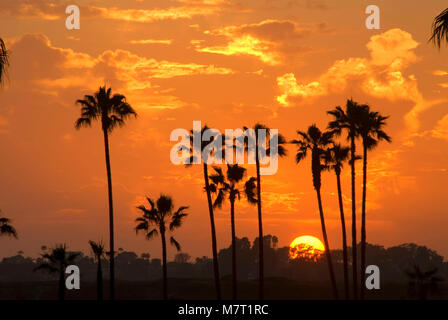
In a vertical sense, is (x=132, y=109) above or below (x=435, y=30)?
above

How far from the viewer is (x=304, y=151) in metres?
84.6

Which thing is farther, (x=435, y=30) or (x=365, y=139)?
(x=365, y=139)

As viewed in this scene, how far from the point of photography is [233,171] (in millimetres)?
88875

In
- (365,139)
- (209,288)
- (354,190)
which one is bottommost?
(209,288)

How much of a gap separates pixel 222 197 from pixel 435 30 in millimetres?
62915
